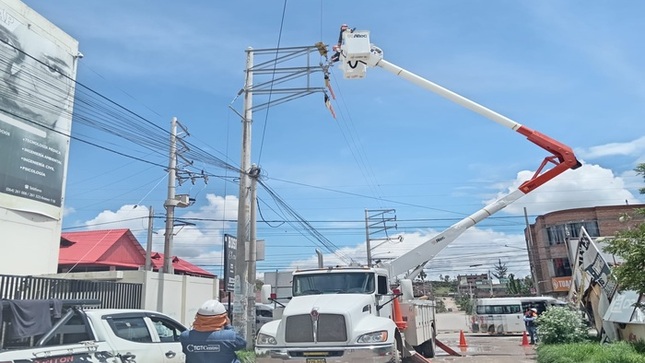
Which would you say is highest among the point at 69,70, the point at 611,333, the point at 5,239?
the point at 69,70

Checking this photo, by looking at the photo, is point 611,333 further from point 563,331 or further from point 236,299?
point 236,299

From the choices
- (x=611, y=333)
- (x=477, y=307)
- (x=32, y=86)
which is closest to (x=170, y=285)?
(x=32, y=86)

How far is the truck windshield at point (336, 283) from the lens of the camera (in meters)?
11.3

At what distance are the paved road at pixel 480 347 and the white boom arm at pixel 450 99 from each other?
3327 millimetres

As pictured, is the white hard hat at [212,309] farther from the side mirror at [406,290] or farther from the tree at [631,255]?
the side mirror at [406,290]

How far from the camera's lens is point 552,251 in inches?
1897

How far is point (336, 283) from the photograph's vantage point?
1152 cm

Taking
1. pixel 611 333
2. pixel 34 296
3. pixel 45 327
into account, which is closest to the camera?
pixel 45 327

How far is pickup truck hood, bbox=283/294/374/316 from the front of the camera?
9.82 metres

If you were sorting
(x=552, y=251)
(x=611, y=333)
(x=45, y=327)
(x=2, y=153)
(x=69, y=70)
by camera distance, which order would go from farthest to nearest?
(x=552, y=251), (x=69, y=70), (x=2, y=153), (x=611, y=333), (x=45, y=327)

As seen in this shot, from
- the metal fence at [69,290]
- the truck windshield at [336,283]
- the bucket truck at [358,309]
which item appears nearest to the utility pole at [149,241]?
the metal fence at [69,290]

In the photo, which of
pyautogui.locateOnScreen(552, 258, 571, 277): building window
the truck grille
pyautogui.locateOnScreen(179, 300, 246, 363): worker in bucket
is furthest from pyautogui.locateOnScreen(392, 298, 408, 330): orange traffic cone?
pyautogui.locateOnScreen(552, 258, 571, 277): building window

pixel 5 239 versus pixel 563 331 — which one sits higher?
pixel 5 239

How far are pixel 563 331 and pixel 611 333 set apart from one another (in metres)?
1.16
